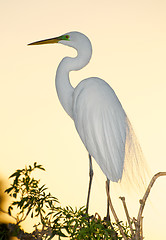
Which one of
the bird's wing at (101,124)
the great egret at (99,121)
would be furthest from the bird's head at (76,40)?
the bird's wing at (101,124)

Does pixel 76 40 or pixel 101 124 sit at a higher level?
pixel 76 40

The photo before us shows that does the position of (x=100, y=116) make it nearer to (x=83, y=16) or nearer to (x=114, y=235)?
(x=114, y=235)

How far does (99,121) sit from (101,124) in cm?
1

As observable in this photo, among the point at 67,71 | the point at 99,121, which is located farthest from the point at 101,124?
the point at 67,71

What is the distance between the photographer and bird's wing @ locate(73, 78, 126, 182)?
4.90ft

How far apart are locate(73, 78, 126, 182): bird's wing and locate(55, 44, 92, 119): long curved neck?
0.27 feet

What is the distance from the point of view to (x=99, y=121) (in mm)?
1533

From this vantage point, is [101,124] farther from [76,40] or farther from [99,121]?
[76,40]

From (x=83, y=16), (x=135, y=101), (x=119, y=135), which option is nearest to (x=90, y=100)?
(x=119, y=135)

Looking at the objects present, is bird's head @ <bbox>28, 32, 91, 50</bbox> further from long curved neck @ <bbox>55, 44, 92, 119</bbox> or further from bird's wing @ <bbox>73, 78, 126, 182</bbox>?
bird's wing @ <bbox>73, 78, 126, 182</bbox>

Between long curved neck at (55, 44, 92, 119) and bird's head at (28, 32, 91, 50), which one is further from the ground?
bird's head at (28, 32, 91, 50)

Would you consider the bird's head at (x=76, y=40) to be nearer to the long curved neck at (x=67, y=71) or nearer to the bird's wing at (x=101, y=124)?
the long curved neck at (x=67, y=71)

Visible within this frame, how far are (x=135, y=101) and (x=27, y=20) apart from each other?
2.73ft

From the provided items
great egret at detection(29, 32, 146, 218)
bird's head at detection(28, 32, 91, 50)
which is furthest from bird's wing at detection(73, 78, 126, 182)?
bird's head at detection(28, 32, 91, 50)
